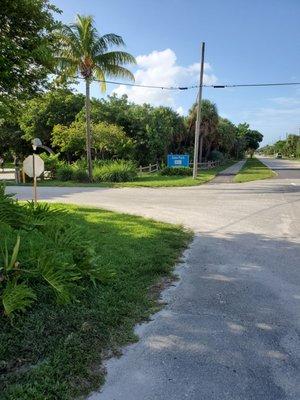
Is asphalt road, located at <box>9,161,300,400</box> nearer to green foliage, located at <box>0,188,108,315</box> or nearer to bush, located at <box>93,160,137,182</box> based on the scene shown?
green foliage, located at <box>0,188,108,315</box>

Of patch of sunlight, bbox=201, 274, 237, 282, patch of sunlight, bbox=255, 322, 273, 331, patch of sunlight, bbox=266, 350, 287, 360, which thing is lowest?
patch of sunlight, bbox=266, 350, 287, 360

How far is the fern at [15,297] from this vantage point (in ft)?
12.7

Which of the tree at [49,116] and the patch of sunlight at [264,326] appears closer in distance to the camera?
the patch of sunlight at [264,326]

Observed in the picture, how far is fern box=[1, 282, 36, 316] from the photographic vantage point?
3870 millimetres

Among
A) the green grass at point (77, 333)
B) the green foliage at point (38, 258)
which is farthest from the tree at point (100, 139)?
the green foliage at point (38, 258)

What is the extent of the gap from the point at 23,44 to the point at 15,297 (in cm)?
618

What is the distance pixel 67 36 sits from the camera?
74.4ft

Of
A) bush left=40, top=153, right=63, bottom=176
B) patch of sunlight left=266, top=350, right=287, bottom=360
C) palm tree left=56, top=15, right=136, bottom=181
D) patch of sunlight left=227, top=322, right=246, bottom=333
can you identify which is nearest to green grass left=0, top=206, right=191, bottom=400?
patch of sunlight left=227, top=322, right=246, bottom=333

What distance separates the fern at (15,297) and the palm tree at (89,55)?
20.0m

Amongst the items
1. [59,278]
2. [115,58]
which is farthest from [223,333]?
[115,58]

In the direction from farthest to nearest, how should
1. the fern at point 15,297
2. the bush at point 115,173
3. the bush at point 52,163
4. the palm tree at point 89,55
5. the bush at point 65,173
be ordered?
1. the bush at point 52,163
2. the bush at point 65,173
3. the bush at point 115,173
4. the palm tree at point 89,55
5. the fern at point 15,297

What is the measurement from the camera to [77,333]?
393 centimetres

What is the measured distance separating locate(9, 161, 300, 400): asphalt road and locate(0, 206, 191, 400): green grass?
19cm

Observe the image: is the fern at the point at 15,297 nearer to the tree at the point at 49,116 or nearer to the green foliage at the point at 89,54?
the green foliage at the point at 89,54
